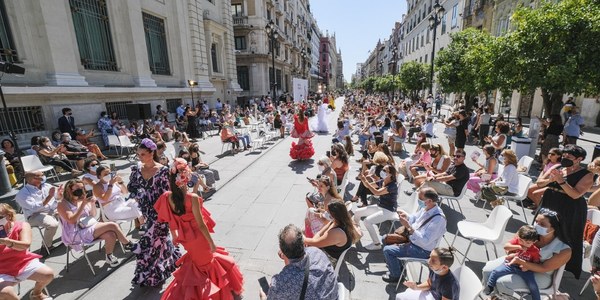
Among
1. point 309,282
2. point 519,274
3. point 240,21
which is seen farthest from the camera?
point 240,21

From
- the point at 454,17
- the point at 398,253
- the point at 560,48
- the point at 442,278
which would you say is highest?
the point at 454,17

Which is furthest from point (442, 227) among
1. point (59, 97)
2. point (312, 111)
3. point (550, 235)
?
point (312, 111)

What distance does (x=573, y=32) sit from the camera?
23.6 ft

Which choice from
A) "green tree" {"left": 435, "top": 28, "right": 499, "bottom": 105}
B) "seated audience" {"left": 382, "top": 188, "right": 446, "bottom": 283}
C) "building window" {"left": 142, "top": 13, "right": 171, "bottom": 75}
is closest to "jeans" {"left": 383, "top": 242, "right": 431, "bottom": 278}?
"seated audience" {"left": 382, "top": 188, "right": 446, "bottom": 283}

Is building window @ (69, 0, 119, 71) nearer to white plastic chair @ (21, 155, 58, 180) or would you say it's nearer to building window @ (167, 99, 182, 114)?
building window @ (167, 99, 182, 114)

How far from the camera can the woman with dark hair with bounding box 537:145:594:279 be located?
336 centimetres

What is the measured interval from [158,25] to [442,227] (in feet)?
60.2

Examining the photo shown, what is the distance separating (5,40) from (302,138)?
10.5m

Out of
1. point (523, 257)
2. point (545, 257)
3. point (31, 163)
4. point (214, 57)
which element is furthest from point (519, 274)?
point (214, 57)

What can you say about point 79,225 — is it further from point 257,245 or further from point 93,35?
point 93,35

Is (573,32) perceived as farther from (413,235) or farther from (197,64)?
(197,64)

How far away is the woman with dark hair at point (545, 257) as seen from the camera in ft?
9.20

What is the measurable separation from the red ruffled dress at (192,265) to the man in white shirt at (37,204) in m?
2.81

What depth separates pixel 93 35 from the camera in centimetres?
1216
